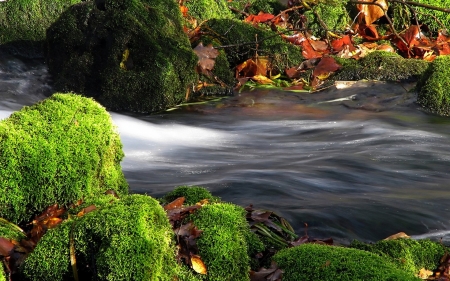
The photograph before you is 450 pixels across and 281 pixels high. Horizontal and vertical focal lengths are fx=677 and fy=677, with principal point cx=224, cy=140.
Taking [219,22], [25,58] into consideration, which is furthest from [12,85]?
[219,22]

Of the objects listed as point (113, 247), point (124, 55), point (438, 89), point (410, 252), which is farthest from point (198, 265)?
point (438, 89)

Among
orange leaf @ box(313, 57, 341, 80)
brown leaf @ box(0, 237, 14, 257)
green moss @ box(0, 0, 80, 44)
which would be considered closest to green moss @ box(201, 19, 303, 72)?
orange leaf @ box(313, 57, 341, 80)

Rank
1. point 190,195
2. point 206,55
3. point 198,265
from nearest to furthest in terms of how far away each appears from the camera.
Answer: point 198,265 → point 190,195 → point 206,55

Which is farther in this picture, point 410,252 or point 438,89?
point 438,89

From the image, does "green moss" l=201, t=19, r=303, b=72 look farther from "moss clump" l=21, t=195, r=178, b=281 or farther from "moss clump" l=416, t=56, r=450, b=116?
"moss clump" l=21, t=195, r=178, b=281

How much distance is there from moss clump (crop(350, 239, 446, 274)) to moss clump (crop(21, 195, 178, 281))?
120cm

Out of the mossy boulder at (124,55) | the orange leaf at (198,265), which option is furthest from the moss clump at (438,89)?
the orange leaf at (198,265)

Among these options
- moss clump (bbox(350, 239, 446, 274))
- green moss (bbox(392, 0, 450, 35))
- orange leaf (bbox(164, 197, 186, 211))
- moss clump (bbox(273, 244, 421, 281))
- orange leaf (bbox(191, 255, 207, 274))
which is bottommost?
moss clump (bbox(350, 239, 446, 274))

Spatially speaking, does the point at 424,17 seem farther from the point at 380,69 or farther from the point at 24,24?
the point at 24,24

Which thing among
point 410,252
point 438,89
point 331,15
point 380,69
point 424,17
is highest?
point 331,15

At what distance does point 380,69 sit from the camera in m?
9.29

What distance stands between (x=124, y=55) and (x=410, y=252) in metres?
5.10

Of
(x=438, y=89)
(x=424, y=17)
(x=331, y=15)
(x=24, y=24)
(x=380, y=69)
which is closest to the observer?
(x=438, y=89)

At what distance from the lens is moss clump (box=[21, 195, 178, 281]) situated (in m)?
2.70
